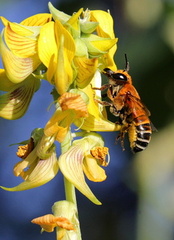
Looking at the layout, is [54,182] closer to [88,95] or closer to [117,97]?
[117,97]

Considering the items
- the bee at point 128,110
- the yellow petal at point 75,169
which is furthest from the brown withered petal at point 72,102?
the bee at point 128,110

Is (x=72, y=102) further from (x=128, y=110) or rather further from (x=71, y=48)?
(x=128, y=110)

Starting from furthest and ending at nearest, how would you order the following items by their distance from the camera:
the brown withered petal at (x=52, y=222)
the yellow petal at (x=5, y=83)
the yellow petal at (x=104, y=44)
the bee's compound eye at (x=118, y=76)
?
1. the bee's compound eye at (x=118, y=76)
2. the yellow petal at (x=5, y=83)
3. the yellow petal at (x=104, y=44)
4. the brown withered petal at (x=52, y=222)

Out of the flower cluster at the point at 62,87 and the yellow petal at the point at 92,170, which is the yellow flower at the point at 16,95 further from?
the yellow petal at the point at 92,170

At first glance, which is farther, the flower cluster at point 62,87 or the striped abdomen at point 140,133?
the striped abdomen at point 140,133

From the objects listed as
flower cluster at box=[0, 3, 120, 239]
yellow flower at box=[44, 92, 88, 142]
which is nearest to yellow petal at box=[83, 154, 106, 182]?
flower cluster at box=[0, 3, 120, 239]

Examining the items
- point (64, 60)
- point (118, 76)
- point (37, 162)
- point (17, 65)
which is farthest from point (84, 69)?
point (118, 76)
